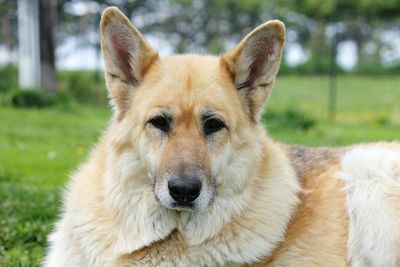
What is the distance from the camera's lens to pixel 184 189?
12.0 feet

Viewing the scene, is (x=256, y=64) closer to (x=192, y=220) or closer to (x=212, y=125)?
(x=212, y=125)

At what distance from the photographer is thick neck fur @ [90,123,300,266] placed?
13.2 ft

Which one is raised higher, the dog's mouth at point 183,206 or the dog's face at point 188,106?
the dog's face at point 188,106

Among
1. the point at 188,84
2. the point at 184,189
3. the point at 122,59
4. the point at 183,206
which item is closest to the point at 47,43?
the point at 122,59

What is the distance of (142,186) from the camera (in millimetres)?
4078

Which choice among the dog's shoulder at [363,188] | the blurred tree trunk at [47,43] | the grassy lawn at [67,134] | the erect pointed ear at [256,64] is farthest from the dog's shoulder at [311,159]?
the blurred tree trunk at [47,43]

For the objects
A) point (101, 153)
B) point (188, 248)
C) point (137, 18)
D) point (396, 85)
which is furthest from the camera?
point (137, 18)

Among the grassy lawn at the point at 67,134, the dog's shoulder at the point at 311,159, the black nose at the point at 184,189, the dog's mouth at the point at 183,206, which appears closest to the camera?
the black nose at the point at 184,189

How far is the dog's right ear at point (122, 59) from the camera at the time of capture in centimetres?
408

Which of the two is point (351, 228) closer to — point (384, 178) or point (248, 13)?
point (384, 178)

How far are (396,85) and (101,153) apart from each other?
1925 cm

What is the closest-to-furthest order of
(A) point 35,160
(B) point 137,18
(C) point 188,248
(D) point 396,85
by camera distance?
(C) point 188,248
(A) point 35,160
(D) point 396,85
(B) point 137,18

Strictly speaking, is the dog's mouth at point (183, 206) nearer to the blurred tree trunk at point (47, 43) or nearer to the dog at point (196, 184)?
the dog at point (196, 184)

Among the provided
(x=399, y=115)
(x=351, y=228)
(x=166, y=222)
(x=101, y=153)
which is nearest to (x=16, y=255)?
(x=101, y=153)
